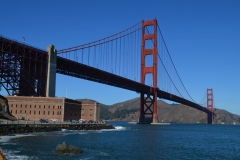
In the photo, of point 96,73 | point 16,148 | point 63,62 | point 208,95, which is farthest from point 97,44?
point 208,95

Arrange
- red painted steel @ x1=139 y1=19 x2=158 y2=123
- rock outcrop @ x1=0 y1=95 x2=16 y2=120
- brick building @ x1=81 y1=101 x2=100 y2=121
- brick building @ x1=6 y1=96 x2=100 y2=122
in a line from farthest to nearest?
red painted steel @ x1=139 y1=19 x2=158 y2=123 < brick building @ x1=81 y1=101 x2=100 y2=121 < brick building @ x1=6 y1=96 x2=100 y2=122 < rock outcrop @ x1=0 y1=95 x2=16 y2=120

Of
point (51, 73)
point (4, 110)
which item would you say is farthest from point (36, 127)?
point (51, 73)

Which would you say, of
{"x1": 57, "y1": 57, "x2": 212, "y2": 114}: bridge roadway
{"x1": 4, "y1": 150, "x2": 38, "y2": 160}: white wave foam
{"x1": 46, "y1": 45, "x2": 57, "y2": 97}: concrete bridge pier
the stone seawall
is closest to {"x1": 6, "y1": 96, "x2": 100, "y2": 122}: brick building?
{"x1": 46, "y1": 45, "x2": 57, "y2": 97}: concrete bridge pier

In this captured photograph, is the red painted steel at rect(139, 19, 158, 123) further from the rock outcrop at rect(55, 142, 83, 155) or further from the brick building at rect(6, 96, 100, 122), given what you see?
the rock outcrop at rect(55, 142, 83, 155)

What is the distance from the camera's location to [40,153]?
2564 cm

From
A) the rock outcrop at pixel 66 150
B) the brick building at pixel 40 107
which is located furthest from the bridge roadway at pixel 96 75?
the rock outcrop at pixel 66 150

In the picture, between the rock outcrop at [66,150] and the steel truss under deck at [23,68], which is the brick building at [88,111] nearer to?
the steel truss under deck at [23,68]

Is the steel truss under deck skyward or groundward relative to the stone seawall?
skyward

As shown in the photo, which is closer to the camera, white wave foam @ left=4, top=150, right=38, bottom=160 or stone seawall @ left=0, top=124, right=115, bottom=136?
white wave foam @ left=4, top=150, right=38, bottom=160

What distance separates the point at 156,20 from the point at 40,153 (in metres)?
88.6

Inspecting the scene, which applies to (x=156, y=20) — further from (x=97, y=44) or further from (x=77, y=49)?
(x=77, y=49)

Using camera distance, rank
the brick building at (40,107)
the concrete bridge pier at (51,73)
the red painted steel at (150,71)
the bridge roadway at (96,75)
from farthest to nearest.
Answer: the red painted steel at (150,71), the bridge roadway at (96,75), the concrete bridge pier at (51,73), the brick building at (40,107)

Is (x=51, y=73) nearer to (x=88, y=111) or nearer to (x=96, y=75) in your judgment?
(x=88, y=111)

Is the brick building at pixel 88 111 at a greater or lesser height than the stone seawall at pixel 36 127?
greater
